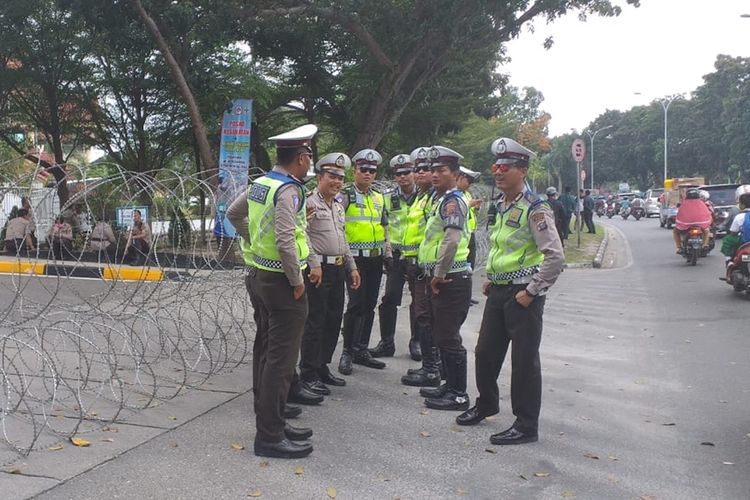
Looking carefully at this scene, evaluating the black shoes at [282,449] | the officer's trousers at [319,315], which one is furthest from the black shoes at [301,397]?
the black shoes at [282,449]

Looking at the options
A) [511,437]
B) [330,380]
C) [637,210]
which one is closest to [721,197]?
[330,380]

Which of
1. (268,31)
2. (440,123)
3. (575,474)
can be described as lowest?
(575,474)

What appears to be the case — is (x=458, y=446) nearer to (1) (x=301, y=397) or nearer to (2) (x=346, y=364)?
(1) (x=301, y=397)

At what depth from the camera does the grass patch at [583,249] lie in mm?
18422

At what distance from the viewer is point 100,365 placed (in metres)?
6.90

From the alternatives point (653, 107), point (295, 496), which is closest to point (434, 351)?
point (295, 496)

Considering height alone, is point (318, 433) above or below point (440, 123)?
below

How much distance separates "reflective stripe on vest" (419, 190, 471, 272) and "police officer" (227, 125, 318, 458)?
1397mm

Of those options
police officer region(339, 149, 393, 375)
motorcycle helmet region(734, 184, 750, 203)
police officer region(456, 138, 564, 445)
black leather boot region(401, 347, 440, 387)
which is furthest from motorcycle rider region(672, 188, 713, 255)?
police officer region(456, 138, 564, 445)

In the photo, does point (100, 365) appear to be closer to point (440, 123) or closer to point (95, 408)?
point (95, 408)

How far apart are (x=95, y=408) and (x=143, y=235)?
7.56 meters

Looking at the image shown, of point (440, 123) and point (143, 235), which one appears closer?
point (143, 235)

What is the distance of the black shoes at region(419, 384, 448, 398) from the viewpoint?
597cm

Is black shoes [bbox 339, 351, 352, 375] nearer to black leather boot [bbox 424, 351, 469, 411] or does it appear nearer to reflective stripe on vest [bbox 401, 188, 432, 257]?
reflective stripe on vest [bbox 401, 188, 432, 257]
